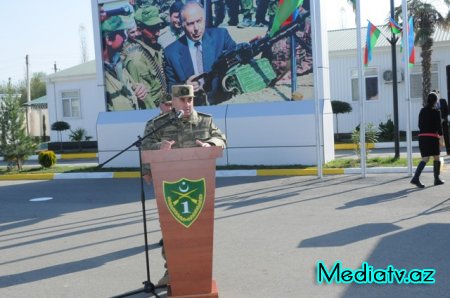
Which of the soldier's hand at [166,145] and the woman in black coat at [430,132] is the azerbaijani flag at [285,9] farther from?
the soldier's hand at [166,145]

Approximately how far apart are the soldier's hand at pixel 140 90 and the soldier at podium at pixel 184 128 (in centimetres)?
1173

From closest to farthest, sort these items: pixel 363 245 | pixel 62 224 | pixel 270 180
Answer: pixel 363 245 → pixel 62 224 → pixel 270 180

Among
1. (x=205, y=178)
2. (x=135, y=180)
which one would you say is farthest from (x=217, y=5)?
(x=205, y=178)

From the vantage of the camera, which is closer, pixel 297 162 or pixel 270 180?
pixel 270 180

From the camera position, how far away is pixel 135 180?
1477cm

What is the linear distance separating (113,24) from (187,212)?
44.8ft

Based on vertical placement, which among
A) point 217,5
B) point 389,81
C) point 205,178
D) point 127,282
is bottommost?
point 127,282

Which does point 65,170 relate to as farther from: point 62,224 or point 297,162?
point 62,224

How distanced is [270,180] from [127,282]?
7.74 metres

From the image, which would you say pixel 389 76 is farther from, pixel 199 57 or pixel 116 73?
pixel 116 73

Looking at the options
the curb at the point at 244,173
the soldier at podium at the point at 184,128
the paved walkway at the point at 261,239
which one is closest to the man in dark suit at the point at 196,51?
the curb at the point at 244,173

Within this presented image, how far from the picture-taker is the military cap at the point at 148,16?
16.6 meters

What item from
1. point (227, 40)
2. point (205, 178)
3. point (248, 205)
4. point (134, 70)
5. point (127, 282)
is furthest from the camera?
point (134, 70)

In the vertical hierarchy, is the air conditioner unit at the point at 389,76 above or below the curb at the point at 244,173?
above
